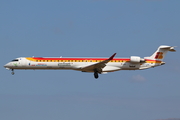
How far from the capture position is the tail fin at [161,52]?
65312 millimetres

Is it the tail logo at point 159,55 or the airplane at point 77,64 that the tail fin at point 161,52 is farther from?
the airplane at point 77,64

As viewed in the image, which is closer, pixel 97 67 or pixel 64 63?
pixel 97 67

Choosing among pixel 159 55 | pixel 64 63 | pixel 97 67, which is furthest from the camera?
pixel 159 55

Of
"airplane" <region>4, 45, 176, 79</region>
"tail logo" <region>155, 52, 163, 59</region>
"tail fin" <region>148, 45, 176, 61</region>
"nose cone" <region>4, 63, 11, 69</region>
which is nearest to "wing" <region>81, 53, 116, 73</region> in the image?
"airplane" <region>4, 45, 176, 79</region>

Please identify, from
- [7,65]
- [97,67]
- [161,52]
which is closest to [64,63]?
[97,67]

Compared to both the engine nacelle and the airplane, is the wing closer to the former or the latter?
the airplane

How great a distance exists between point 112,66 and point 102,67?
201 cm

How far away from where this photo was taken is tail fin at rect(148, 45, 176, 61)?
65.3 metres

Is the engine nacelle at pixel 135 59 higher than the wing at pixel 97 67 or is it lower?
higher

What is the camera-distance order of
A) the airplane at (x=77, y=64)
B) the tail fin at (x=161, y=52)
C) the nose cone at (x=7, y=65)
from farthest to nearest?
the tail fin at (x=161, y=52)
the nose cone at (x=7, y=65)
the airplane at (x=77, y=64)

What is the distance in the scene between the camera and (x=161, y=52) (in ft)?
215

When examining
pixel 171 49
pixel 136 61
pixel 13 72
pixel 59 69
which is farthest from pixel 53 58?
pixel 171 49

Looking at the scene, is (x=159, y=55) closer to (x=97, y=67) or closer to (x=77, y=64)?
(x=97, y=67)

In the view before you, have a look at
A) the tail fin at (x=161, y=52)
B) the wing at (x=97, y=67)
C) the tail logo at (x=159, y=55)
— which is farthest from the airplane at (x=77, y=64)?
the tail logo at (x=159, y=55)
